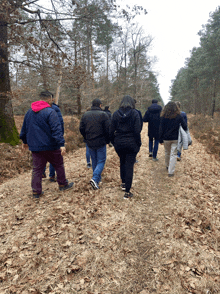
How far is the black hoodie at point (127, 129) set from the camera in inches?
156

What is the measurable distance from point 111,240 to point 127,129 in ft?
7.87

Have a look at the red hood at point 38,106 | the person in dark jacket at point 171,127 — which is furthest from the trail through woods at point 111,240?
the red hood at point 38,106

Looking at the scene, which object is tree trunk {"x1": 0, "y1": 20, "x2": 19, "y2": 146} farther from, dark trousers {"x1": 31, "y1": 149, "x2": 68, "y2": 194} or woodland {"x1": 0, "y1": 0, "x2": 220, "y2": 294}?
dark trousers {"x1": 31, "y1": 149, "x2": 68, "y2": 194}

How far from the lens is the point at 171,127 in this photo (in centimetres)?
563

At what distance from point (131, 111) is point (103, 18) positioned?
663 centimetres

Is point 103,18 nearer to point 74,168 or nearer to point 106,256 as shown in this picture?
point 74,168

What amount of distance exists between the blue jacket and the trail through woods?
1498mm

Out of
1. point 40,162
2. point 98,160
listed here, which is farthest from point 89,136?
point 40,162

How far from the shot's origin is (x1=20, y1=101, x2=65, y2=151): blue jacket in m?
3.92

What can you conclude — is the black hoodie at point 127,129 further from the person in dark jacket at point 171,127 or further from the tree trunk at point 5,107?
the tree trunk at point 5,107

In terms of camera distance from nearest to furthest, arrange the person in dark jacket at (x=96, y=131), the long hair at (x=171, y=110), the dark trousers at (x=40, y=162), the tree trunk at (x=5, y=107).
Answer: the dark trousers at (x=40, y=162) < the person in dark jacket at (x=96, y=131) < the long hair at (x=171, y=110) < the tree trunk at (x=5, y=107)

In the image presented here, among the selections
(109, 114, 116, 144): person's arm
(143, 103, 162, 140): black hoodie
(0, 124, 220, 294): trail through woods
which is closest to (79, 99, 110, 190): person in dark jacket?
(109, 114, 116, 144): person's arm

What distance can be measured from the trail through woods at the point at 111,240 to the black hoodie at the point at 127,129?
4.95 feet

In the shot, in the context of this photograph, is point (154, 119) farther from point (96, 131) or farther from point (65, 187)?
point (65, 187)
